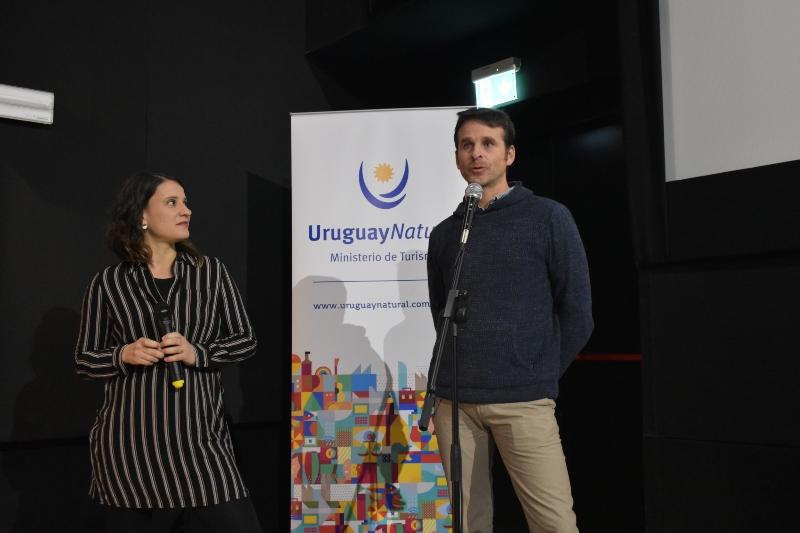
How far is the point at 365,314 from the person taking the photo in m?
3.47

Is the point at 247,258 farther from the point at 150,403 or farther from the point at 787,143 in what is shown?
the point at 787,143

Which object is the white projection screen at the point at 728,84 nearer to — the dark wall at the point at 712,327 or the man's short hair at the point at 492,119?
the dark wall at the point at 712,327

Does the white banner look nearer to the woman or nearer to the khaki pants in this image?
the woman

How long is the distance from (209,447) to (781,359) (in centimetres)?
181

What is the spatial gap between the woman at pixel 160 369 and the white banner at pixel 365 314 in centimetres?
97

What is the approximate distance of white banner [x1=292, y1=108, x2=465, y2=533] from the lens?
3391 millimetres

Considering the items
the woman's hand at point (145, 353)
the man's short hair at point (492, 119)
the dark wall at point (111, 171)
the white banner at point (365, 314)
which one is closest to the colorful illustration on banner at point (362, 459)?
the white banner at point (365, 314)

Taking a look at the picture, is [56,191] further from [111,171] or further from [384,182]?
[384,182]

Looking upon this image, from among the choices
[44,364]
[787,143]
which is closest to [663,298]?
[787,143]

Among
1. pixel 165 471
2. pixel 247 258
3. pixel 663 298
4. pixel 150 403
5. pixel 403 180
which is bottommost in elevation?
pixel 165 471

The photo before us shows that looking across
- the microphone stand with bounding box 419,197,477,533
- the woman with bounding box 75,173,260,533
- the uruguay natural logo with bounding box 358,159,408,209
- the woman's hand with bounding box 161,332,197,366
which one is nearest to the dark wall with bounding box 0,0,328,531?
the uruguay natural logo with bounding box 358,159,408,209

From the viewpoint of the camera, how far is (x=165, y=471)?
223 centimetres

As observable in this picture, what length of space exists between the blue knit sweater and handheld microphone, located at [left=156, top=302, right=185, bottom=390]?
31.3 inches

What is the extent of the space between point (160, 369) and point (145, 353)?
0.26ft
